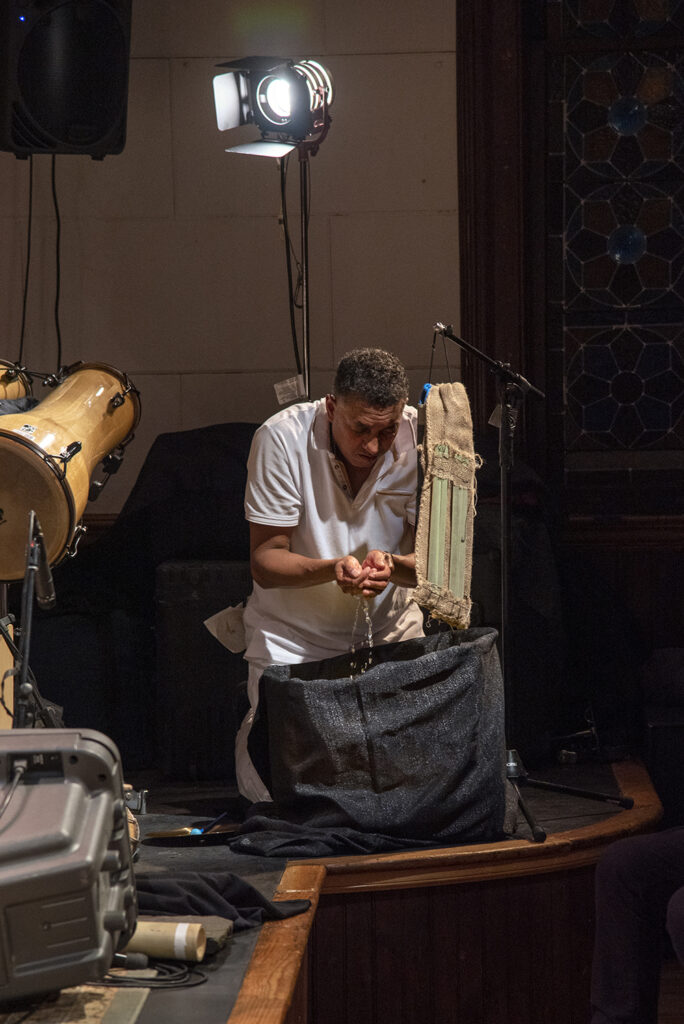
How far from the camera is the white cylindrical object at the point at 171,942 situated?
2266 mm

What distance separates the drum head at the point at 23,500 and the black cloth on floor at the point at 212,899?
0.75 m

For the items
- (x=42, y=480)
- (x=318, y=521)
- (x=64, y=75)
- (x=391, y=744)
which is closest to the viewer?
(x=42, y=480)

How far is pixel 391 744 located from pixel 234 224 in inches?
93.3

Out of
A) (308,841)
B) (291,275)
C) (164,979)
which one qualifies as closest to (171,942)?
(164,979)

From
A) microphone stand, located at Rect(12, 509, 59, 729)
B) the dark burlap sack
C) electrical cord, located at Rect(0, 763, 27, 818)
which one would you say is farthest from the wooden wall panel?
electrical cord, located at Rect(0, 763, 27, 818)

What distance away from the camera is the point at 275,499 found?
3.29 m

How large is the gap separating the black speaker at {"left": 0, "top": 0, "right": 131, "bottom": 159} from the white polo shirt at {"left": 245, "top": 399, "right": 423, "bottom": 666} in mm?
1191

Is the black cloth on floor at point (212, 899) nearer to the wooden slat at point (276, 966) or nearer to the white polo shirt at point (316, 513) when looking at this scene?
the wooden slat at point (276, 966)

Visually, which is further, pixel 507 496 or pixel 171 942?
pixel 507 496

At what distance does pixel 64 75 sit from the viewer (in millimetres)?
3799

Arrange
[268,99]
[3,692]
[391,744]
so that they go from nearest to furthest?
[3,692] < [391,744] < [268,99]

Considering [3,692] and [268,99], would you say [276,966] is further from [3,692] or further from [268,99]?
[268,99]

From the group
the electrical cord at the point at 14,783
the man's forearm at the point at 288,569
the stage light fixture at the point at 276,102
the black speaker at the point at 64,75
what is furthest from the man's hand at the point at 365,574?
the black speaker at the point at 64,75

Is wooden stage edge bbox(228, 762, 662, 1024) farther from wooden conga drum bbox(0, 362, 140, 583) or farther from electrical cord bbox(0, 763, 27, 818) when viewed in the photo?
wooden conga drum bbox(0, 362, 140, 583)
